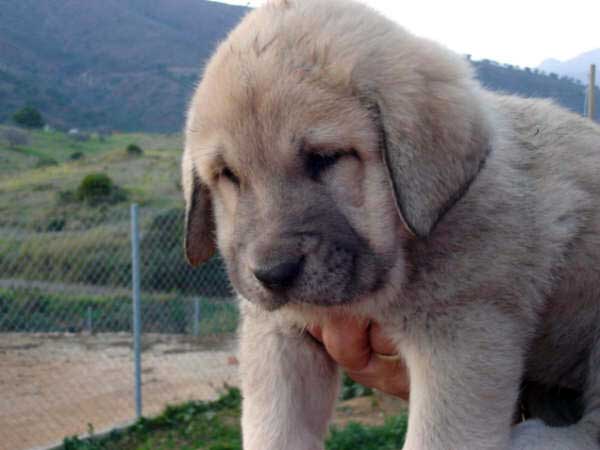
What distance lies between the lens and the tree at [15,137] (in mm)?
39069

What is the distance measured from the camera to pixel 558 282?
9.10 ft

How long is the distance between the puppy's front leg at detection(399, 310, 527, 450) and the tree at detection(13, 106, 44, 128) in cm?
3974

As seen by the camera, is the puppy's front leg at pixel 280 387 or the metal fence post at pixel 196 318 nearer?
the puppy's front leg at pixel 280 387

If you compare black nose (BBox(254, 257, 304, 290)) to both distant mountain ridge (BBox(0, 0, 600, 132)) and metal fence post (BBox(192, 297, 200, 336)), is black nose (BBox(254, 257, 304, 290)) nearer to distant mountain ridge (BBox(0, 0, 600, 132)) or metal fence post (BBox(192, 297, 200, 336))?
metal fence post (BBox(192, 297, 200, 336))

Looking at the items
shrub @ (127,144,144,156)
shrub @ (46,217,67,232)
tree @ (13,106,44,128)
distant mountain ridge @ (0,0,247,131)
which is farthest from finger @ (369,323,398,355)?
tree @ (13,106,44,128)

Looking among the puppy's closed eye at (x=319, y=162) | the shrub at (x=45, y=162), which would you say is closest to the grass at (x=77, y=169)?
the shrub at (x=45, y=162)

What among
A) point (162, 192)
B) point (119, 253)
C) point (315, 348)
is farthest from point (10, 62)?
point (315, 348)

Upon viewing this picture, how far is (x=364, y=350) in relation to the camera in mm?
3062

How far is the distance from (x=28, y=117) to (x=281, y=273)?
41.4 metres

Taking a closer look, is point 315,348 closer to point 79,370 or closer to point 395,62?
point 395,62

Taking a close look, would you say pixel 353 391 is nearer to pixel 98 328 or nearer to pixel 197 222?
pixel 98 328

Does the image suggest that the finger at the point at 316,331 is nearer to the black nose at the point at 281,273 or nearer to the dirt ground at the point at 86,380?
the black nose at the point at 281,273

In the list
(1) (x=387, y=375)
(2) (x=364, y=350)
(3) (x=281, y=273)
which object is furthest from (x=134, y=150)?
(3) (x=281, y=273)

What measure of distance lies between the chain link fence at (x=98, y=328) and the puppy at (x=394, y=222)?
289 inches
